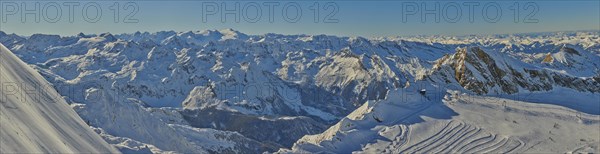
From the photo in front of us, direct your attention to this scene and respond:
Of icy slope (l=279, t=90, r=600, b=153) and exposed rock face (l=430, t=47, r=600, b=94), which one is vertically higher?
exposed rock face (l=430, t=47, r=600, b=94)

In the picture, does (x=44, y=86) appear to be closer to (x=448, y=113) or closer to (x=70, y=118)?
(x=70, y=118)

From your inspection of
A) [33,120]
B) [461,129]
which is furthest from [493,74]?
[33,120]

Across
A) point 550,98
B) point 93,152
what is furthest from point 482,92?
point 93,152

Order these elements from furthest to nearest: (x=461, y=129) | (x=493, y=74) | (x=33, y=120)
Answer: (x=493, y=74)
(x=461, y=129)
(x=33, y=120)

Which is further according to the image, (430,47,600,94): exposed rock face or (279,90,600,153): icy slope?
(430,47,600,94): exposed rock face

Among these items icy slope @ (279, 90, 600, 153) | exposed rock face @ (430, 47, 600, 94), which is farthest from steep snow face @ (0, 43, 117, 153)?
exposed rock face @ (430, 47, 600, 94)

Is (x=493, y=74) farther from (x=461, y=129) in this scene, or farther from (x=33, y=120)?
(x=33, y=120)

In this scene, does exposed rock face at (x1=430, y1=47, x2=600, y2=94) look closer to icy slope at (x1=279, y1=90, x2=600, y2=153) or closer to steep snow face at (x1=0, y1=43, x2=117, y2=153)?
icy slope at (x1=279, y1=90, x2=600, y2=153)
